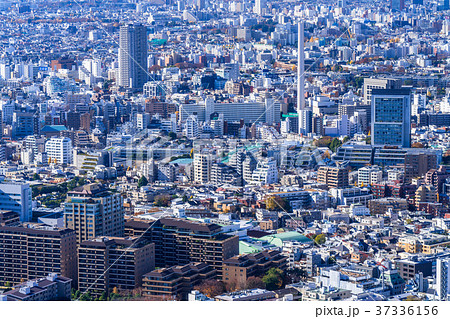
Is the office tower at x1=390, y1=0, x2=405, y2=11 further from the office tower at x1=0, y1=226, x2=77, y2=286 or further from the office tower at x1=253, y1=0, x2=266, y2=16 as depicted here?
the office tower at x1=0, y1=226, x2=77, y2=286

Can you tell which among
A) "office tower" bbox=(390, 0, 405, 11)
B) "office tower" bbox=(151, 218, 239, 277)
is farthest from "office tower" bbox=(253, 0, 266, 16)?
Answer: "office tower" bbox=(151, 218, 239, 277)

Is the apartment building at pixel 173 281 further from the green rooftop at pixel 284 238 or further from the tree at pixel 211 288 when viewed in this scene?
the green rooftop at pixel 284 238

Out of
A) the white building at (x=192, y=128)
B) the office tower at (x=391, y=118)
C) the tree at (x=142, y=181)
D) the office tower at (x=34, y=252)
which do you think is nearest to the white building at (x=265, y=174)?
the tree at (x=142, y=181)

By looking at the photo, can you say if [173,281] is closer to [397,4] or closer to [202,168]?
[202,168]

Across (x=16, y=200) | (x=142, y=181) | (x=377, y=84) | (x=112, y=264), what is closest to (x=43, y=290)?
(x=112, y=264)

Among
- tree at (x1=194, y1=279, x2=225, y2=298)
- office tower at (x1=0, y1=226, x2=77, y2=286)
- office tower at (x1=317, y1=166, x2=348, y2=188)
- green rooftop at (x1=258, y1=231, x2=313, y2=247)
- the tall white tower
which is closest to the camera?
tree at (x1=194, y1=279, x2=225, y2=298)

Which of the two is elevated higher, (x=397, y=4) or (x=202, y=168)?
(x=397, y=4)
